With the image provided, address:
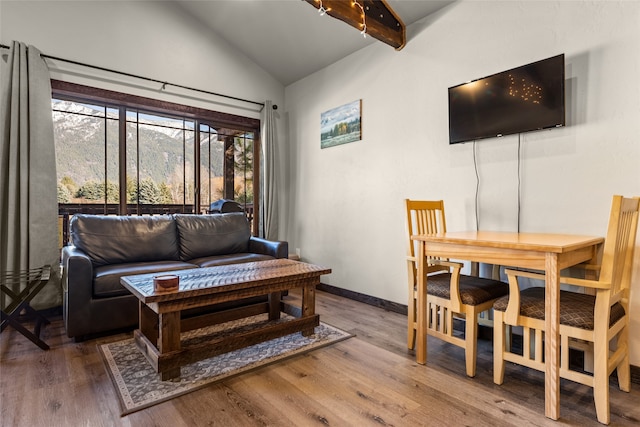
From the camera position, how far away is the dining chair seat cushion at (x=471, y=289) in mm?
2041

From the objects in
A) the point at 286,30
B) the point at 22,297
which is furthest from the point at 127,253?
the point at 286,30

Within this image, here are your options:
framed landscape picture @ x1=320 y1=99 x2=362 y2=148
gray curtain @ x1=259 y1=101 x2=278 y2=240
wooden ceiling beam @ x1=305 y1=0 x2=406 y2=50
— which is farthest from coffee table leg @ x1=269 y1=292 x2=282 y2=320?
wooden ceiling beam @ x1=305 y1=0 x2=406 y2=50

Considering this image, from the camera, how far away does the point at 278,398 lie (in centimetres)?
175

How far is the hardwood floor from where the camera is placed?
157 cm

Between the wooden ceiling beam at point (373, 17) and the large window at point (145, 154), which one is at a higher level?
the wooden ceiling beam at point (373, 17)

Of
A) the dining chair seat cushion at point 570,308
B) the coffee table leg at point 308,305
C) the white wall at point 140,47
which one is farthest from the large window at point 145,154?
the dining chair seat cushion at point 570,308

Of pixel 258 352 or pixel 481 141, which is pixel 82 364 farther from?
pixel 481 141

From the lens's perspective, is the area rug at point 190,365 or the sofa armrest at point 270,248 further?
the sofa armrest at point 270,248

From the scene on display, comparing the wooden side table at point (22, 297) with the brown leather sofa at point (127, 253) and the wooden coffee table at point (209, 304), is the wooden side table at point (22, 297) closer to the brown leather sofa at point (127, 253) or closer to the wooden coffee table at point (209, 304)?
the brown leather sofa at point (127, 253)

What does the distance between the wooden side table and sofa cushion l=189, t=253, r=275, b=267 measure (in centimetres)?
110

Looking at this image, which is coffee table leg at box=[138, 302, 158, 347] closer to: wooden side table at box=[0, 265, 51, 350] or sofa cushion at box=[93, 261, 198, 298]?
sofa cushion at box=[93, 261, 198, 298]

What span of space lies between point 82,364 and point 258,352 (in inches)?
41.5

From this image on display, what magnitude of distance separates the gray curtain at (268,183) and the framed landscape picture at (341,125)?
0.71 meters

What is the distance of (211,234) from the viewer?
3.53 meters
